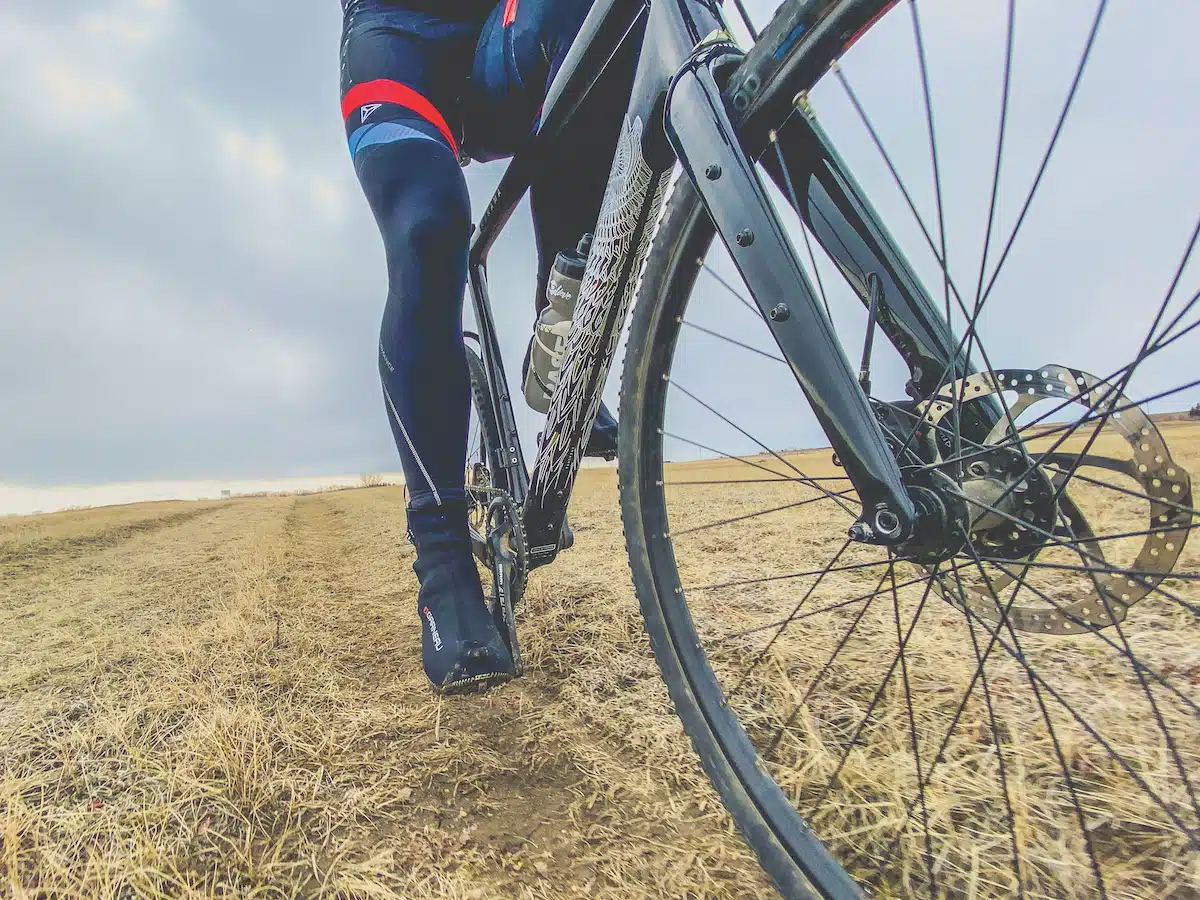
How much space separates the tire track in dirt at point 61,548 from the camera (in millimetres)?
4992

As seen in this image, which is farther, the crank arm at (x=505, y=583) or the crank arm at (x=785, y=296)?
the crank arm at (x=505, y=583)

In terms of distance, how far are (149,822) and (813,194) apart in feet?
4.59

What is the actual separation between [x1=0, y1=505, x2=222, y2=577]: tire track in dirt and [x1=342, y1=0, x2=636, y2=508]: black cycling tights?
200 inches

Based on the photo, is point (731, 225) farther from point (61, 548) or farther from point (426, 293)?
point (61, 548)

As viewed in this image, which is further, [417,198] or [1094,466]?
[417,198]

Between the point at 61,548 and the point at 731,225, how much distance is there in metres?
7.63

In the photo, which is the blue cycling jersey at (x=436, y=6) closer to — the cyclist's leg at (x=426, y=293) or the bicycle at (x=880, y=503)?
the cyclist's leg at (x=426, y=293)

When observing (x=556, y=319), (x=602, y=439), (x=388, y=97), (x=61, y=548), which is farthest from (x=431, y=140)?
(x=61, y=548)

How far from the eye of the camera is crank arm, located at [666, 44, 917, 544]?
2.34 ft

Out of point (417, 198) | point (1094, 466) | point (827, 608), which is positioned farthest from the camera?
point (417, 198)

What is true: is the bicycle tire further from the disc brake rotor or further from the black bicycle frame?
the disc brake rotor

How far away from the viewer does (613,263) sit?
3.95ft

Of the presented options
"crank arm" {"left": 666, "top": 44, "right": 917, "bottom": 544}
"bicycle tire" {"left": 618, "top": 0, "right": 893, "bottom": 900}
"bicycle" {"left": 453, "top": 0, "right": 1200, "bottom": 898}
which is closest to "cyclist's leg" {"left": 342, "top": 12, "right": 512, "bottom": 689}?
"bicycle" {"left": 453, "top": 0, "right": 1200, "bottom": 898}

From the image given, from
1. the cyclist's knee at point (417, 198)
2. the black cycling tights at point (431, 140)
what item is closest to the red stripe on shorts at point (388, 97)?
the black cycling tights at point (431, 140)
